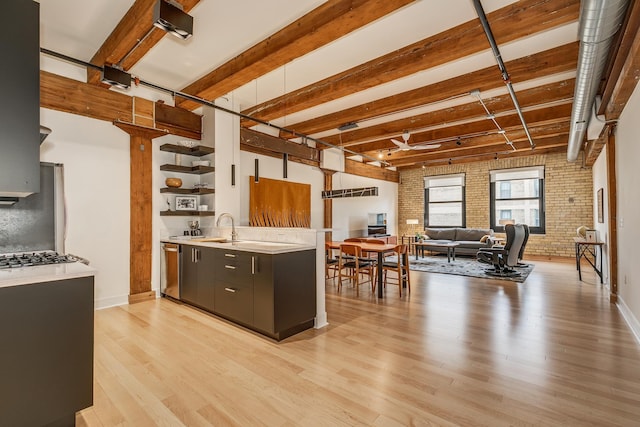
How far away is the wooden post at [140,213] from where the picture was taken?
4.55 meters

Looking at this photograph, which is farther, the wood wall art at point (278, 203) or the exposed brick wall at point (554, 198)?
the exposed brick wall at point (554, 198)

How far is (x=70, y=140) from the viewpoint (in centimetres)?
400

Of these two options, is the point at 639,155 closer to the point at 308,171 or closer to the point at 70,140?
the point at 308,171

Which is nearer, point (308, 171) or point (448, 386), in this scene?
point (448, 386)

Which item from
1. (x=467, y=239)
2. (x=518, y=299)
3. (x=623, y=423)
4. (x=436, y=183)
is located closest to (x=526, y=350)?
(x=623, y=423)

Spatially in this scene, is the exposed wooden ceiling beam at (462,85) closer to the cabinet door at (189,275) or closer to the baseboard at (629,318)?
the baseboard at (629,318)

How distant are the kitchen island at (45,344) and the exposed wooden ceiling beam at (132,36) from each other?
7.73 feet

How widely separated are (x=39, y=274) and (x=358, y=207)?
867 cm

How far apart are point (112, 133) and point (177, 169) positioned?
98 cm

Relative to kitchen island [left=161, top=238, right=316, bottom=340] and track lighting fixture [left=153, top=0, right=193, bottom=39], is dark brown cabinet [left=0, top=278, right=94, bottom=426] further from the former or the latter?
track lighting fixture [left=153, top=0, right=193, bottom=39]

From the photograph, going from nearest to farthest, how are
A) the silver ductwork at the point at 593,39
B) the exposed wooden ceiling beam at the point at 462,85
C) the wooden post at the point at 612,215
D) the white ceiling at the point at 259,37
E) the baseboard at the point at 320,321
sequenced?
the silver ductwork at the point at 593,39
the white ceiling at the point at 259,37
the baseboard at the point at 320,321
the exposed wooden ceiling beam at the point at 462,85
the wooden post at the point at 612,215

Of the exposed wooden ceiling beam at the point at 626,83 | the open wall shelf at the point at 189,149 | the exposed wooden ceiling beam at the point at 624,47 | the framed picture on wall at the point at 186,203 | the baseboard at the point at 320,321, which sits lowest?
the baseboard at the point at 320,321

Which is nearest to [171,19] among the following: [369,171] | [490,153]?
[369,171]

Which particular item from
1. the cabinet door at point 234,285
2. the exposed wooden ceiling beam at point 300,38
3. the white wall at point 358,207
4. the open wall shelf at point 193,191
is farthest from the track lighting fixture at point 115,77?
the white wall at point 358,207
